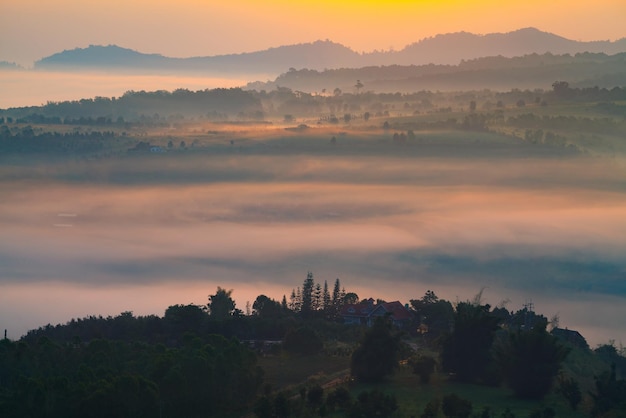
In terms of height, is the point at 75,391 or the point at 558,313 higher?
the point at 75,391

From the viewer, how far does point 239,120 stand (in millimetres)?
149750

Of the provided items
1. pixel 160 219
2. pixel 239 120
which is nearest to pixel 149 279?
pixel 160 219

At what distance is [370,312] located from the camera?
143ft

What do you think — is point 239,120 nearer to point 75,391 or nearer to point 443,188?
point 443,188

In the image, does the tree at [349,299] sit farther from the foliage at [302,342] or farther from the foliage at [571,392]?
the foliage at [571,392]

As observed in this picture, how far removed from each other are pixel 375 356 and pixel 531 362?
4.27 m

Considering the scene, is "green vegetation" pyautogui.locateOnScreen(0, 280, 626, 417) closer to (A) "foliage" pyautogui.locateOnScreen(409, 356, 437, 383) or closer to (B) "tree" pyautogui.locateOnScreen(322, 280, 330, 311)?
(A) "foliage" pyautogui.locateOnScreen(409, 356, 437, 383)

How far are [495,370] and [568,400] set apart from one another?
2544 mm

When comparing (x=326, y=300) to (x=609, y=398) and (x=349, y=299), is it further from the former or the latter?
(x=609, y=398)

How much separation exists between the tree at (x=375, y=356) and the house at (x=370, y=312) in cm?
987

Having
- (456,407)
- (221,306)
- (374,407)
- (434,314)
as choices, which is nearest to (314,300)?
(221,306)

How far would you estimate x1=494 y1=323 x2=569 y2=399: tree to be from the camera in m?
30.2

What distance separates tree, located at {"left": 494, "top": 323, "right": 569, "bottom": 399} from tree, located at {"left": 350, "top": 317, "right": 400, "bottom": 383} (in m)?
2.93

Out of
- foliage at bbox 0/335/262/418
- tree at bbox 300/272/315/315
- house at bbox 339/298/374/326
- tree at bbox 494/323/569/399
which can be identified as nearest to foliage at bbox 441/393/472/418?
tree at bbox 494/323/569/399
